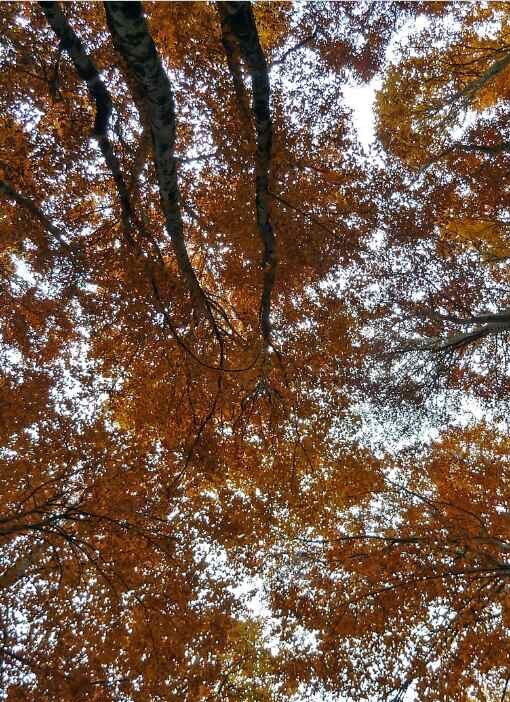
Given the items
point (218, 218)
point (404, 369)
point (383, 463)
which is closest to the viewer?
point (218, 218)

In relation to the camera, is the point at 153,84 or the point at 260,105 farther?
the point at 260,105

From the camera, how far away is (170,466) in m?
6.86

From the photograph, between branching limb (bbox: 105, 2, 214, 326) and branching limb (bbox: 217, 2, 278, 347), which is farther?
branching limb (bbox: 217, 2, 278, 347)

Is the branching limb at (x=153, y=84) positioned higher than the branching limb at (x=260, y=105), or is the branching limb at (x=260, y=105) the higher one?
the branching limb at (x=260, y=105)

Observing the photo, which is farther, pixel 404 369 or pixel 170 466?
pixel 404 369

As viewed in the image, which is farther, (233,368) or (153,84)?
(233,368)

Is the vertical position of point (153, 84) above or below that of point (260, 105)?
below

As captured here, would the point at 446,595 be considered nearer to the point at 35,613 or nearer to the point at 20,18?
the point at 35,613

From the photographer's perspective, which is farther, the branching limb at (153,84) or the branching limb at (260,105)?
the branching limb at (260,105)

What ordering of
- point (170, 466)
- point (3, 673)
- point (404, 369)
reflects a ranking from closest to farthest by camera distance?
point (3, 673), point (170, 466), point (404, 369)

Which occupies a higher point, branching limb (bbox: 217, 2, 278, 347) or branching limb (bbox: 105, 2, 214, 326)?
branching limb (bbox: 217, 2, 278, 347)

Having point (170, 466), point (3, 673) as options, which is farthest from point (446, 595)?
point (3, 673)

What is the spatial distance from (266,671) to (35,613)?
4.20 m

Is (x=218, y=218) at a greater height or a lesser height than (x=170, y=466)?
greater
